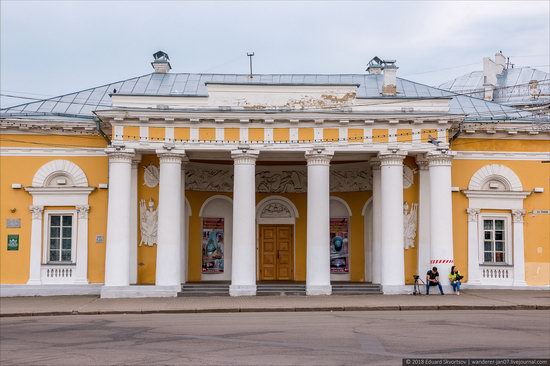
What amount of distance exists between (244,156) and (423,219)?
21.0 feet

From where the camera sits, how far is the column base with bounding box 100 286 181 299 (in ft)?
84.7

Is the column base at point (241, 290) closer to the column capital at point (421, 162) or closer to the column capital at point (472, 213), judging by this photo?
the column capital at point (421, 162)

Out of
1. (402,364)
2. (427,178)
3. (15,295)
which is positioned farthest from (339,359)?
(15,295)

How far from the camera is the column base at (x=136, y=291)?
84.7 ft

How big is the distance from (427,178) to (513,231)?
3555mm

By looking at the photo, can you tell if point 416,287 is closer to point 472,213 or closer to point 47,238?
point 472,213

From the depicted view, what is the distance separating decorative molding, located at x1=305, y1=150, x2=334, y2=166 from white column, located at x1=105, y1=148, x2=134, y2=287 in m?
5.61

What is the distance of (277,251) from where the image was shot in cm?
3116

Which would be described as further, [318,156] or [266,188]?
[266,188]

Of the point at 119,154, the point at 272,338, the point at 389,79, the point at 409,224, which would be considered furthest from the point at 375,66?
the point at 272,338

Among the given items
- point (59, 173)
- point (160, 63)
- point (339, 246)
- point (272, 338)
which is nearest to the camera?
point (272, 338)

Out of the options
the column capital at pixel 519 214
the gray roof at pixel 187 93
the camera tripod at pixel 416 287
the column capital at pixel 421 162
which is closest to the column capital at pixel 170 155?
the gray roof at pixel 187 93

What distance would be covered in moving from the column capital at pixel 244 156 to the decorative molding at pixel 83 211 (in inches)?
214

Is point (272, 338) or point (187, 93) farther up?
point (187, 93)
